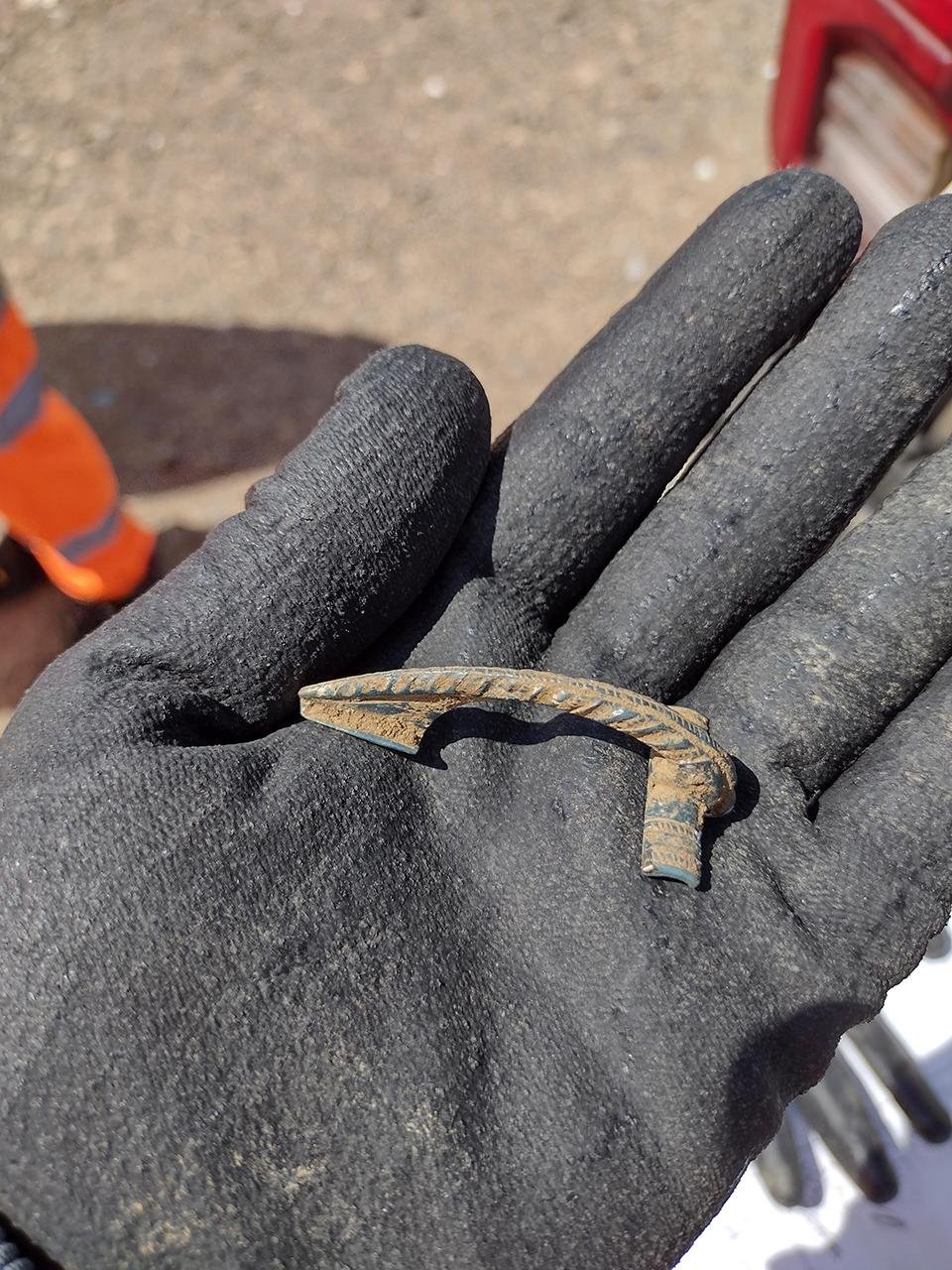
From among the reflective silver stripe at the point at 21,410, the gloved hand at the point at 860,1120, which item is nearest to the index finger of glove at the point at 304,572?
the gloved hand at the point at 860,1120

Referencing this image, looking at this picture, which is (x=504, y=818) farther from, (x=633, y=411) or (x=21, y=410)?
(x=21, y=410)

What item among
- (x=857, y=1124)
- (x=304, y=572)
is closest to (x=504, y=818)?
(x=304, y=572)

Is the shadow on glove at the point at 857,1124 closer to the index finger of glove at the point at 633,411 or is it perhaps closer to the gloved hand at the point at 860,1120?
the gloved hand at the point at 860,1120

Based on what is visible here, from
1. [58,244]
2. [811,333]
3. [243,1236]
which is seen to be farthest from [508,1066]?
[58,244]

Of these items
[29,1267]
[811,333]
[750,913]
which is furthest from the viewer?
[811,333]

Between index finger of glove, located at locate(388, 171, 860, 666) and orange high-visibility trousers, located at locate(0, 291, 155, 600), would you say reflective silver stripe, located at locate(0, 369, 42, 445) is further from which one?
index finger of glove, located at locate(388, 171, 860, 666)

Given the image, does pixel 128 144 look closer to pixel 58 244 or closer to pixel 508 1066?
pixel 58 244

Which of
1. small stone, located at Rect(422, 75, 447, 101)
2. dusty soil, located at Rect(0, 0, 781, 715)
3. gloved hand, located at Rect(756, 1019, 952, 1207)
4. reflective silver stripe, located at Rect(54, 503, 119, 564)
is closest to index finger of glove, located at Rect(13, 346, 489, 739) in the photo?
gloved hand, located at Rect(756, 1019, 952, 1207)
